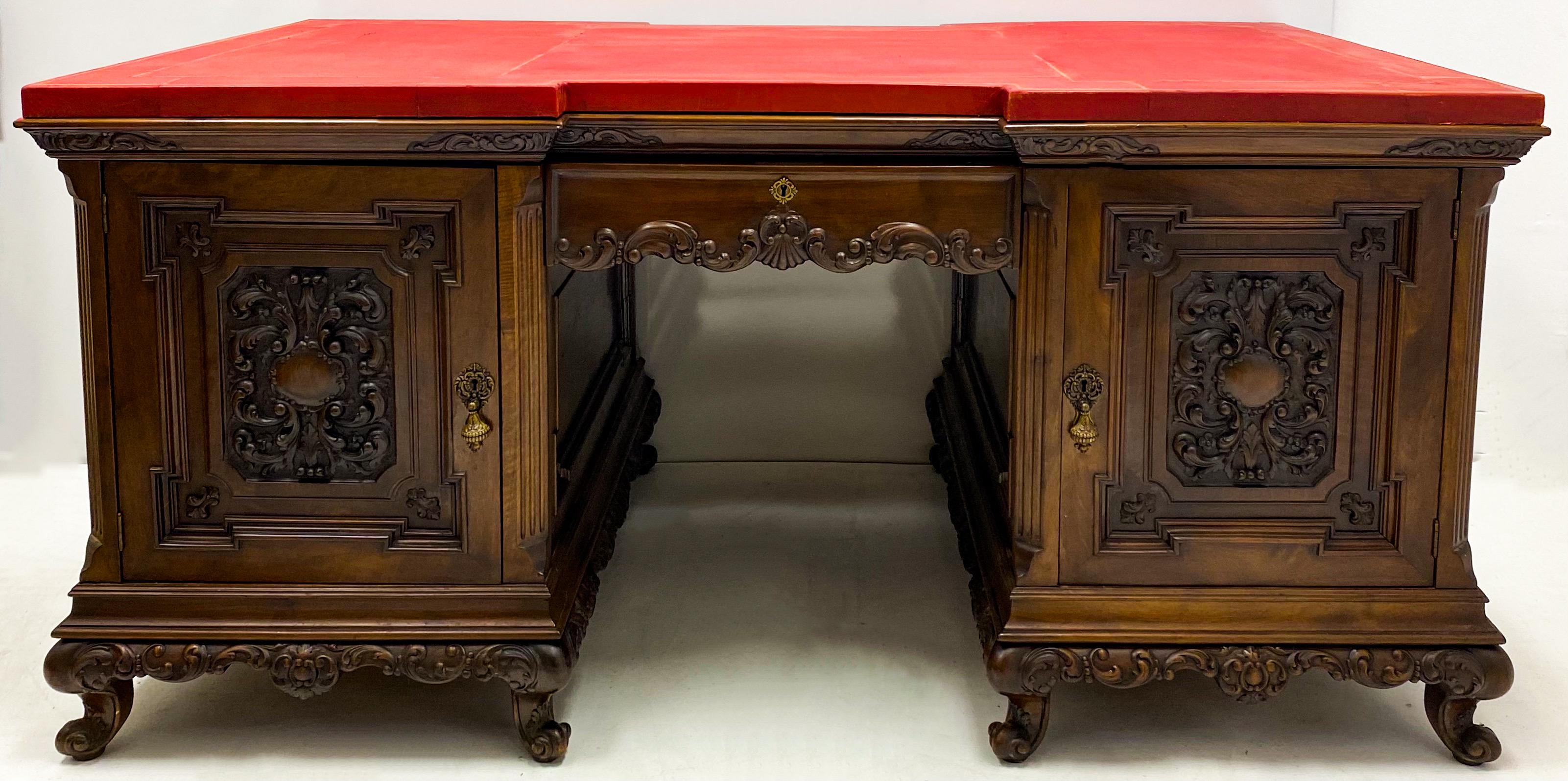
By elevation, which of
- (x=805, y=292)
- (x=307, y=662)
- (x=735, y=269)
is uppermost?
(x=735, y=269)

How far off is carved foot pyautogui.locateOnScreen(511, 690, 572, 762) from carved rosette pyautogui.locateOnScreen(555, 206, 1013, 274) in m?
0.50

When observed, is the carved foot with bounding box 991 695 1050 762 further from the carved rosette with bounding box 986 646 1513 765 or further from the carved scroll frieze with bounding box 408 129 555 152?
the carved scroll frieze with bounding box 408 129 555 152

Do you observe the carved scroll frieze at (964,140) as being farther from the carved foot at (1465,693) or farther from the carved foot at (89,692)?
the carved foot at (89,692)

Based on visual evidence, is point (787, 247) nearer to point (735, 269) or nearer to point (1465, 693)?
point (735, 269)

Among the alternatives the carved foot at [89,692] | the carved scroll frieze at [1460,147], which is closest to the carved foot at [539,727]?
the carved foot at [89,692]

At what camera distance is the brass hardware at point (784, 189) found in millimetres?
1762

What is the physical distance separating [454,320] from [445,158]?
0.18 meters

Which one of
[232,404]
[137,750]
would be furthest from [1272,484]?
[137,750]

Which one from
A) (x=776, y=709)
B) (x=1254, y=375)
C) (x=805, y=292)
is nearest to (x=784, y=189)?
(x=1254, y=375)

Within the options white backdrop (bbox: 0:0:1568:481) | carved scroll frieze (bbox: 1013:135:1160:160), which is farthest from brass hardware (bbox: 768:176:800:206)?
white backdrop (bbox: 0:0:1568:481)

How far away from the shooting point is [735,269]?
175cm

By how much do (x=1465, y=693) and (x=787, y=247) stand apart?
0.93m

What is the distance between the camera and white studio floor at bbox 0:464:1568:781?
6.07 ft

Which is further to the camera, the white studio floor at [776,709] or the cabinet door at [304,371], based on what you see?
the white studio floor at [776,709]
